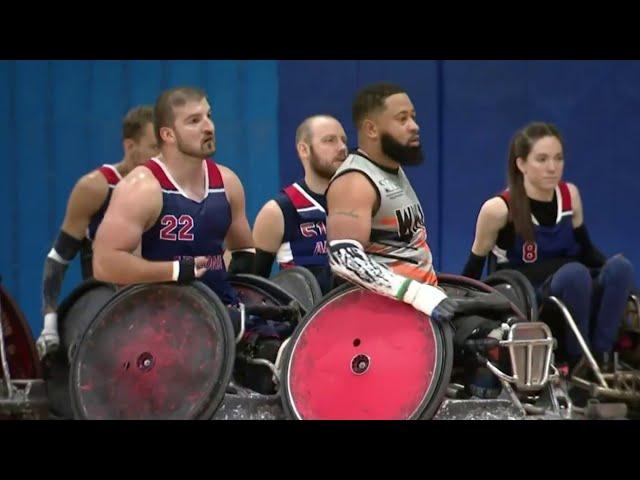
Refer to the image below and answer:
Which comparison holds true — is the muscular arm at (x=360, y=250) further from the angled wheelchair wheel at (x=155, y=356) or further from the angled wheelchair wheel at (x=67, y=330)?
the angled wheelchair wheel at (x=67, y=330)

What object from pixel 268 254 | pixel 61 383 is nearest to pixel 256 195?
pixel 268 254

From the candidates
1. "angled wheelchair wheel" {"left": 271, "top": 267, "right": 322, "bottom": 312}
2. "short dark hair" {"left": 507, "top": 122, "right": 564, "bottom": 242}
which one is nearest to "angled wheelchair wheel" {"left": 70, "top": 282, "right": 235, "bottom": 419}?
"angled wheelchair wheel" {"left": 271, "top": 267, "right": 322, "bottom": 312}

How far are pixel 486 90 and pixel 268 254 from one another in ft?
5.32

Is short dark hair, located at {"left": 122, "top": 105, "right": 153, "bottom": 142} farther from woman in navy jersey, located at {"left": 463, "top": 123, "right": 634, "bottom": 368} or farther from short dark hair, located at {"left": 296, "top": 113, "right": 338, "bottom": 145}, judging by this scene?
woman in navy jersey, located at {"left": 463, "top": 123, "right": 634, "bottom": 368}

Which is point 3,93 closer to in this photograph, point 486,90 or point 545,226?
point 486,90

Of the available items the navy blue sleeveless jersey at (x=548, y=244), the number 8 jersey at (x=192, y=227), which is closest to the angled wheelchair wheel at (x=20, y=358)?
the number 8 jersey at (x=192, y=227)

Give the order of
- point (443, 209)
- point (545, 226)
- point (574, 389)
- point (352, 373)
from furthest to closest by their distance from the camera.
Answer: point (443, 209) < point (545, 226) < point (574, 389) < point (352, 373)

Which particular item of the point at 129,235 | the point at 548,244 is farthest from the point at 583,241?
the point at 129,235

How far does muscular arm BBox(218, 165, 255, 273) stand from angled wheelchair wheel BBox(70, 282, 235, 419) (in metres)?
0.60

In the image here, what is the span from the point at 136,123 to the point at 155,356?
6.30 ft

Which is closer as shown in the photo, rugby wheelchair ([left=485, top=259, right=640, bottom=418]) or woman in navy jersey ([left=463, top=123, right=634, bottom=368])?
rugby wheelchair ([left=485, top=259, right=640, bottom=418])

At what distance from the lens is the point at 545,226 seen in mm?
5398

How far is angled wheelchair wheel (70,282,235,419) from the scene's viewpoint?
14.0 ft

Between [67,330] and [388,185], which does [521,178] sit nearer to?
[388,185]
